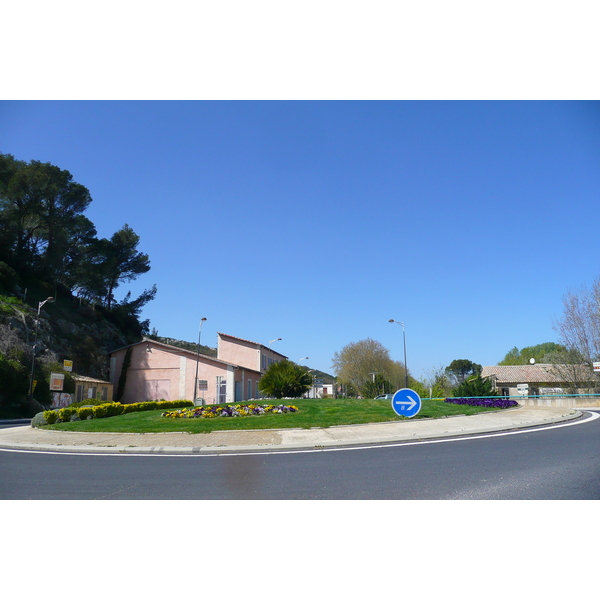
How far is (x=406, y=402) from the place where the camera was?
13.9 meters

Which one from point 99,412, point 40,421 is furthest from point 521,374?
point 40,421

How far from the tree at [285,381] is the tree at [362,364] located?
41752 millimetres

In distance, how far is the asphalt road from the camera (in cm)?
616

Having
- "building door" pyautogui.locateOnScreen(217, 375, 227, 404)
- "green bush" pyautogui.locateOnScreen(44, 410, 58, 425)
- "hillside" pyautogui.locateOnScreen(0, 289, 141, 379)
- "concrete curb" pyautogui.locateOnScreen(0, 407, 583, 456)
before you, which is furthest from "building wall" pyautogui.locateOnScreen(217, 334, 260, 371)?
"concrete curb" pyautogui.locateOnScreen(0, 407, 583, 456)

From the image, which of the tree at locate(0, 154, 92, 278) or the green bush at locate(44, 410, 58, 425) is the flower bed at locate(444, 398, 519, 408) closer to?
the green bush at locate(44, 410, 58, 425)

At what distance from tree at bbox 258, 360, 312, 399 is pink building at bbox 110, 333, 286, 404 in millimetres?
12086

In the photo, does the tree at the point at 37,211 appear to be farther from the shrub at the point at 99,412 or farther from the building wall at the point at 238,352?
the shrub at the point at 99,412

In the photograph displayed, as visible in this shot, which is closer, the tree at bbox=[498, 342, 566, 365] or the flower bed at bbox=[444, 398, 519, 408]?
the flower bed at bbox=[444, 398, 519, 408]

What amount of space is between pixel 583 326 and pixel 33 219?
58054 mm

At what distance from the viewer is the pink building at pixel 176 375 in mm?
39312

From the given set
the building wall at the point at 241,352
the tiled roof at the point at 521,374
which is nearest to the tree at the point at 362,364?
the tiled roof at the point at 521,374

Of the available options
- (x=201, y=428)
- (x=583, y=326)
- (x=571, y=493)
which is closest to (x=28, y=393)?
(x=201, y=428)

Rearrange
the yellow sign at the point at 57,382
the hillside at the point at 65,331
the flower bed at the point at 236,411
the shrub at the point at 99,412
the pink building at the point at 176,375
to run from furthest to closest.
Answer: the hillside at the point at 65,331 < the pink building at the point at 176,375 < the yellow sign at the point at 57,382 < the shrub at the point at 99,412 < the flower bed at the point at 236,411

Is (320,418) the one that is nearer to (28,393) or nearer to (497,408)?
(497,408)
